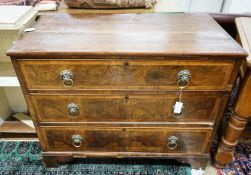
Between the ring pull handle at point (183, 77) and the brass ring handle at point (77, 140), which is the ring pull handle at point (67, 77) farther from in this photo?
the ring pull handle at point (183, 77)

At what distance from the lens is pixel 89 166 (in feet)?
4.93

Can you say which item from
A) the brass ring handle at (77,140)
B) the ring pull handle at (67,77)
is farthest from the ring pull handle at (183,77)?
the brass ring handle at (77,140)

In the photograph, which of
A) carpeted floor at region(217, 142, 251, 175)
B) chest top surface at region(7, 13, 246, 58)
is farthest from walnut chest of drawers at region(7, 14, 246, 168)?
carpeted floor at region(217, 142, 251, 175)

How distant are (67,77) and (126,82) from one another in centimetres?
27

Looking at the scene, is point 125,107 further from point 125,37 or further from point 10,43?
point 10,43

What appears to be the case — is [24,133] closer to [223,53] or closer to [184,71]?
[184,71]

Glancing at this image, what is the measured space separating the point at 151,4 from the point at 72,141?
0.98 meters

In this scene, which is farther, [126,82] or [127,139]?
[127,139]

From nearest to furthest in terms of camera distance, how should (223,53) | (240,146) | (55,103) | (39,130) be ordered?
(223,53)
(55,103)
(39,130)
(240,146)

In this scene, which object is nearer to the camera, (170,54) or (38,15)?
(170,54)

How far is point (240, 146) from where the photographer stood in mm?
1630

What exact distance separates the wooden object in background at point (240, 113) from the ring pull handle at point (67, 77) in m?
0.79

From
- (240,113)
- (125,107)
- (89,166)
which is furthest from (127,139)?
(240,113)

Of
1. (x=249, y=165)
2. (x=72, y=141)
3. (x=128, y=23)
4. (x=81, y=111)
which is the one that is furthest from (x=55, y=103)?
(x=249, y=165)
